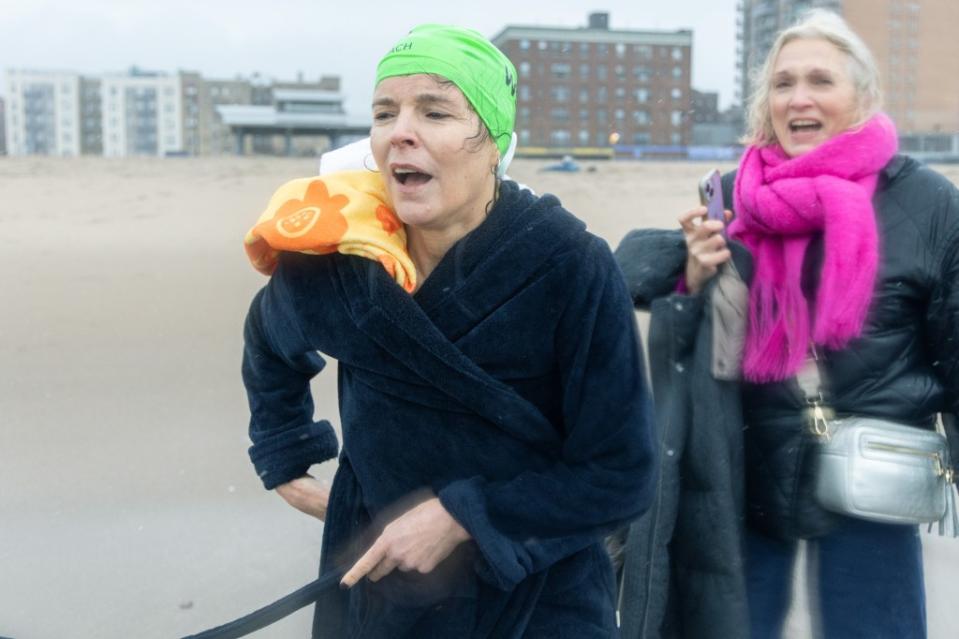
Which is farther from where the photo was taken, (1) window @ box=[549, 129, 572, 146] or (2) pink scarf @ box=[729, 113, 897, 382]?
(1) window @ box=[549, 129, 572, 146]

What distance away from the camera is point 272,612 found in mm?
1898

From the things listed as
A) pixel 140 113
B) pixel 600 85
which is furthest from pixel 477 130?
pixel 140 113

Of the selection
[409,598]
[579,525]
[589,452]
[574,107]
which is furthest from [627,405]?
[574,107]

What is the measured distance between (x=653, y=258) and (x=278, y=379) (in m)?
1.10

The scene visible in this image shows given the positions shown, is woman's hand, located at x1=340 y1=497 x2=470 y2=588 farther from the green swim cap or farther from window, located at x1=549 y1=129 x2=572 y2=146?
window, located at x1=549 y1=129 x2=572 y2=146

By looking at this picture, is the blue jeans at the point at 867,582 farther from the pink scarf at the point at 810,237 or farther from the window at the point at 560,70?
the window at the point at 560,70

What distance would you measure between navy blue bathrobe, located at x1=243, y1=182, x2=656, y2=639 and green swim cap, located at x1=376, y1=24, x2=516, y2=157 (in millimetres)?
149

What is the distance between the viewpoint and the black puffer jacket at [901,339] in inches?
102

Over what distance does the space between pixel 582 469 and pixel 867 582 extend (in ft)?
3.95

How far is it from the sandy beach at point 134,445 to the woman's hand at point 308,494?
156 cm

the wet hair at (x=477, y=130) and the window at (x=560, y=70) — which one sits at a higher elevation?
the window at (x=560, y=70)

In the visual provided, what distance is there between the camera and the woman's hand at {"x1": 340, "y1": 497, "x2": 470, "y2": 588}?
1828 millimetres

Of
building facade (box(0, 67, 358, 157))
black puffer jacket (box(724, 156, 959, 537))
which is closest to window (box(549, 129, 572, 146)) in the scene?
black puffer jacket (box(724, 156, 959, 537))

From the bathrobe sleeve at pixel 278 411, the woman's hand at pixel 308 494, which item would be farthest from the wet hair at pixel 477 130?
the woman's hand at pixel 308 494
